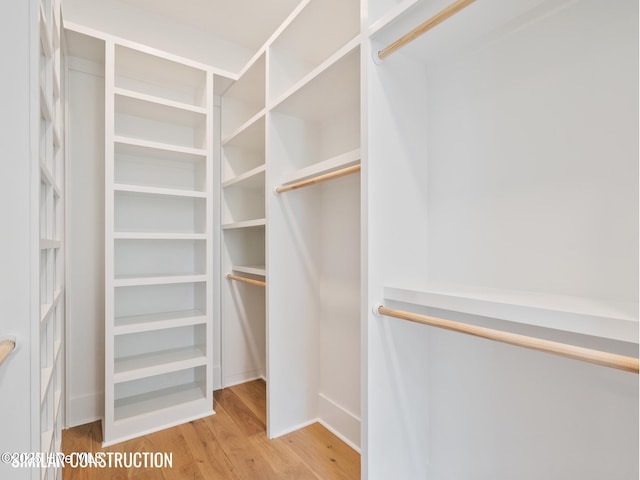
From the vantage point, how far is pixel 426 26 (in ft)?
3.46

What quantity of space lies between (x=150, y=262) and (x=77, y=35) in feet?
4.53

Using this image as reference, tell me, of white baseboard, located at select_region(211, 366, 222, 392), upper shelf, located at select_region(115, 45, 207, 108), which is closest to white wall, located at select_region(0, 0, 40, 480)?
upper shelf, located at select_region(115, 45, 207, 108)

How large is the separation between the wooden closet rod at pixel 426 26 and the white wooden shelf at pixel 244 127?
95 centimetres

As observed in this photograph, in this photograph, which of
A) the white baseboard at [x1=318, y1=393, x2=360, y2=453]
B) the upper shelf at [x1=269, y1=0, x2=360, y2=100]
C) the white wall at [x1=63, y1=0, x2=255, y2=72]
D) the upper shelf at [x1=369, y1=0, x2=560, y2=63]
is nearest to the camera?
the upper shelf at [x1=369, y1=0, x2=560, y2=63]

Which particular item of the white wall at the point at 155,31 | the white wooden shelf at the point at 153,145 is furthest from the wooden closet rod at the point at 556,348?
the white wall at the point at 155,31

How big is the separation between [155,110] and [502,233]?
2.15m

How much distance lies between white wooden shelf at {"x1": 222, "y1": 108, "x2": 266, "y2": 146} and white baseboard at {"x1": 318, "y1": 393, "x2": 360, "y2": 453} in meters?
1.78

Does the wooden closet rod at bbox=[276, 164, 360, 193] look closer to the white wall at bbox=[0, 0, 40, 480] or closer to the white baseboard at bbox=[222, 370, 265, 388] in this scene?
the white wall at bbox=[0, 0, 40, 480]

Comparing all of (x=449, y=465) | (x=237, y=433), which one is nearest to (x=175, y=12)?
(x=237, y=433)

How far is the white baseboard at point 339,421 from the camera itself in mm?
1851

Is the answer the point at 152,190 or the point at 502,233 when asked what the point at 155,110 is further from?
the point at 502,233

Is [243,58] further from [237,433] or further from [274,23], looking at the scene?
[237,433]

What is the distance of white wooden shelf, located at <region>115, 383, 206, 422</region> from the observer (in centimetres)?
202

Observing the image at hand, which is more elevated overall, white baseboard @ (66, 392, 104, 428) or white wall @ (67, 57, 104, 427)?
white wall @ (67, 57, 104, 427)
